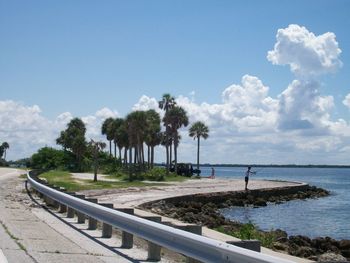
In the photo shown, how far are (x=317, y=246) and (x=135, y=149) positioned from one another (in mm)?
59552

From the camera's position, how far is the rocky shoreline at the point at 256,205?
737 inches

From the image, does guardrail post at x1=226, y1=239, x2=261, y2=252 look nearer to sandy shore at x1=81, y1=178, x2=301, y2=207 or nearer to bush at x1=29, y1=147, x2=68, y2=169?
sandy shore at x1=81, y1=178, x2=301, y2=207

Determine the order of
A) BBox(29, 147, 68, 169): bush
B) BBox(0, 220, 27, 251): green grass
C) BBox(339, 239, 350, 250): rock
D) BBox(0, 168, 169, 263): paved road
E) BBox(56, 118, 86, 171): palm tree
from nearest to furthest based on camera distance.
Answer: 1. BBox(0, 168, 169, 263): paved road
2. BBox(0, 220, 27, 251): green grass
3. BBox(339, 239, 350, 250): rock
4. BBox(56, 118, 86, 171): palm tree
5. BBox(29, 147, 68, 169): bush

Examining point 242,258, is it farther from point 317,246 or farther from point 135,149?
point 135,149

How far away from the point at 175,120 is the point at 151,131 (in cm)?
905

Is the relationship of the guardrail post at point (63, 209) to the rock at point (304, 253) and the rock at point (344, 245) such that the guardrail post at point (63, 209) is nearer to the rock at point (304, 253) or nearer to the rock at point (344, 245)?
the rock at point (304, 253)

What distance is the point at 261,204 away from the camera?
Result: 48.6m

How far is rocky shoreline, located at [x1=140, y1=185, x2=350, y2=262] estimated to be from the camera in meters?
18.7

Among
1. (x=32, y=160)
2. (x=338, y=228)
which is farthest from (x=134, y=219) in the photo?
(x=32, y=160)

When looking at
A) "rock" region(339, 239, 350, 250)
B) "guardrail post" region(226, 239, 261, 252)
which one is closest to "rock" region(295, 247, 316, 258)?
"rock" region(339, 239, 350, 250)

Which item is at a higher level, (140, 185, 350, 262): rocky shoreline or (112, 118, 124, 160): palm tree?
(112, 118, 124, 160): palm tree

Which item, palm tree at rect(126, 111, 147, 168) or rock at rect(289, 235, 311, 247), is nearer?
rock at rect(289, 235, 311, 247)

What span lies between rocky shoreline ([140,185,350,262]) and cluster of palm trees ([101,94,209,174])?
2112 cm

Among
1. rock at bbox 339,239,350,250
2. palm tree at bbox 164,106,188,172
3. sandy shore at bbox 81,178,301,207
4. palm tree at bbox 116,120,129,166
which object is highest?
palm tree at bbox 164,106,188,172
